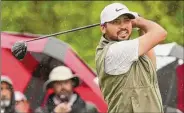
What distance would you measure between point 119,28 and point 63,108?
4.24 m

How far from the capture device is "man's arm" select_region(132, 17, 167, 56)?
713cm

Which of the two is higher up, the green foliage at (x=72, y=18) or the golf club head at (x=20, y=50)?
the golf club head at (x=20, y=50)

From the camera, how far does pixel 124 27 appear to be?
7.19m

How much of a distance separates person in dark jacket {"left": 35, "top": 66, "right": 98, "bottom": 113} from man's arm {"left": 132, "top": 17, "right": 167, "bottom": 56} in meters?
4.04

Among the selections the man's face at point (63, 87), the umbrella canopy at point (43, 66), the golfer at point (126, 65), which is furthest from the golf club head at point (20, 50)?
the umbrella canopy at point (43, 66)

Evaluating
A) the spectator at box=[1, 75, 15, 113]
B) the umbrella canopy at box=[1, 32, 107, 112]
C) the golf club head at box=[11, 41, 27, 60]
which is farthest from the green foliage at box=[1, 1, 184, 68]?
the golf club head at box=[11, 41, 27, 60]

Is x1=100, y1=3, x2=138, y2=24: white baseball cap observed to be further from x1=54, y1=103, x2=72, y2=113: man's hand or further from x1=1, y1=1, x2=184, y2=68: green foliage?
x1=1, y1=1, x2=184, y2=68: green foliage

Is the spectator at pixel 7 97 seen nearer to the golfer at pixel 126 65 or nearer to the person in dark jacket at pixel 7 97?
the person in dark jacket at pixel 7 97

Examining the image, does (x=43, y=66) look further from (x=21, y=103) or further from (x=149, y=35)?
(x=149, y=35)

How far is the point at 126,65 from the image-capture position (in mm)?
7152

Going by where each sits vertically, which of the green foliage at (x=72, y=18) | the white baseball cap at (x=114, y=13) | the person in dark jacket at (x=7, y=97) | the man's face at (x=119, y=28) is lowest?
the green foliage at (x=72, y=18)

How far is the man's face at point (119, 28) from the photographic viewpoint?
7203 millimetres

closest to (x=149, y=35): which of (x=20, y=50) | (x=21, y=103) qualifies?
(x=20, y=50)

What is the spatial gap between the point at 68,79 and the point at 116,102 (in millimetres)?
4378
